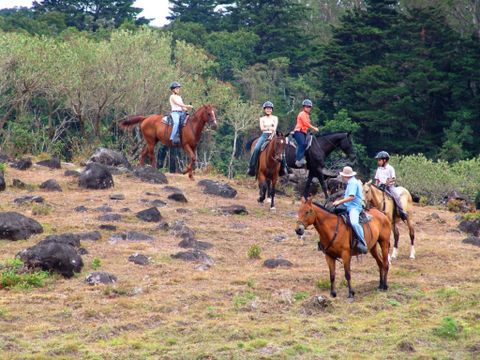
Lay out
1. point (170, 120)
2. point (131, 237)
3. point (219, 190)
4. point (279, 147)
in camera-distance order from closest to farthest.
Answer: point (131, 237)
point (279, 147)
point (219, 190)
point (170, 120)

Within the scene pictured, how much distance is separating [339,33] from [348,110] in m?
5.38

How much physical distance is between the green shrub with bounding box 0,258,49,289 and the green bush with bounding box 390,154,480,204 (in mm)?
22234

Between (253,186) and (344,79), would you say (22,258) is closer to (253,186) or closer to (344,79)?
(253,186)

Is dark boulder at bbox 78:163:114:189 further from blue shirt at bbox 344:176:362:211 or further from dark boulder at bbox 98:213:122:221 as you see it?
blue shirt at bbox 344:176:362:211

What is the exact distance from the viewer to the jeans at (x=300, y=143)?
2434cm

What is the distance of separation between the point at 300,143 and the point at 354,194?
7.95 m

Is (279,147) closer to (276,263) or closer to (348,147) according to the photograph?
(348,147)

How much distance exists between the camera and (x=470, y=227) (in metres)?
25.0

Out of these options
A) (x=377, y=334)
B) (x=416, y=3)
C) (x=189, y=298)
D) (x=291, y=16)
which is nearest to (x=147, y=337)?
(x=189, y=298)

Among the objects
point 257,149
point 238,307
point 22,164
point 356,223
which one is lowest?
point 238,307

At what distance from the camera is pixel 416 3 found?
186 feet

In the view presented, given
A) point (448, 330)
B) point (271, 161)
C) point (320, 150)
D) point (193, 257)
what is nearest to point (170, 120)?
point (271, 161)

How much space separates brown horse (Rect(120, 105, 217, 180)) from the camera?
27.3 metres

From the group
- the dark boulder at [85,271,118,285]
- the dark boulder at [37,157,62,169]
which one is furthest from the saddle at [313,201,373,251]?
the dark boulder at [37,157,62,169]
